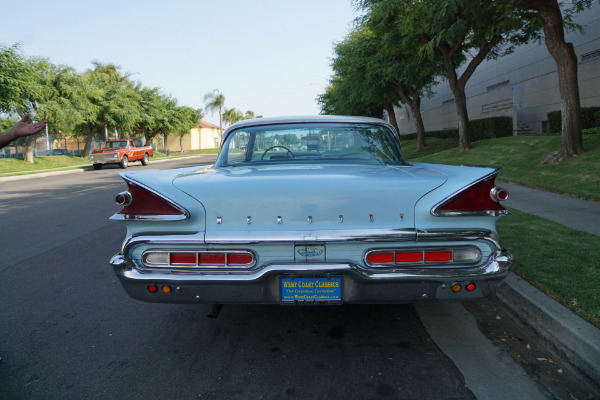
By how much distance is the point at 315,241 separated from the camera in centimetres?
258

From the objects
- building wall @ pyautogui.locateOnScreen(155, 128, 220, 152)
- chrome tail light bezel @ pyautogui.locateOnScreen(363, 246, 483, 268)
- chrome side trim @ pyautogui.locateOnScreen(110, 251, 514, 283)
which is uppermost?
building wall @ pyautogui.locateOnScreen(155, 128, 220, 152)

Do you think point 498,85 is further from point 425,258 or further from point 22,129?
point 22,129

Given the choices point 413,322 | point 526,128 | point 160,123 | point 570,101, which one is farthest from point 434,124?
point 413,322

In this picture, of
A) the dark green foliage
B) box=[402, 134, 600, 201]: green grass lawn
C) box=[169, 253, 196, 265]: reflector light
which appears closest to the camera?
box=[169, 253, 196, 265]: reflector light

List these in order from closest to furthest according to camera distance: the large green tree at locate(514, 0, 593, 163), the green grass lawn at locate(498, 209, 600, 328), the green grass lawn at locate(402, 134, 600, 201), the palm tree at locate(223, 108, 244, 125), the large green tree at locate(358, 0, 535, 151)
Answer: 1. the green grass lawn at locate(498, 209, 600, 328)
2. the green grass lawn at locate(402, 134, 600, 201)
3. the large green tree at locate(358, 0, 535, 151)
4. the large green tree at locate(514, 0, 593, 163)
5. the palm tree at locate(223, 108, 244, 125)

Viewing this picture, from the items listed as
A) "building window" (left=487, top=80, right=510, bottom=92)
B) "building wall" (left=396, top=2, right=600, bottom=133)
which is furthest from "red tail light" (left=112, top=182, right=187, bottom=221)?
"building window" (left=487, top=80, right=510, bottom=92)

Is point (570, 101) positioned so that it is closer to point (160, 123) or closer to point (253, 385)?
point (253, 385)

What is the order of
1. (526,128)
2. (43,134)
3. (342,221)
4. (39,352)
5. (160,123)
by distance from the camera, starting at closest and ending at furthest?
1. (342,221)
2. (39,352)
3. (526,128)
4. (43,134)
5. (160,123)

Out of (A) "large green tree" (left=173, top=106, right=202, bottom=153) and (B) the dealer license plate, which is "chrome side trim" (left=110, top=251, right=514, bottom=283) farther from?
(A) "large green tree" (left=173, top=106, right=202, bottom=153)

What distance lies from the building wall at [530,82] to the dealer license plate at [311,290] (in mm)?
19997

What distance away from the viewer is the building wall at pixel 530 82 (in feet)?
63.8

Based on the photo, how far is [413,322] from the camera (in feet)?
11.7

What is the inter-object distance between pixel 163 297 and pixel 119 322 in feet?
4.03

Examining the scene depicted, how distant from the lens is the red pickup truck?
2750 centimetres
